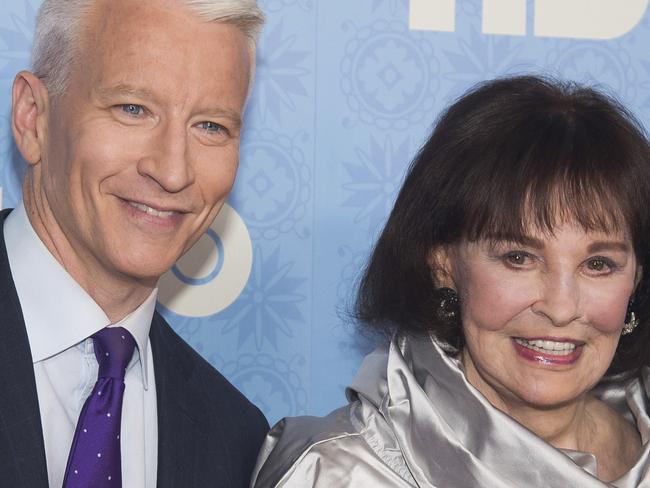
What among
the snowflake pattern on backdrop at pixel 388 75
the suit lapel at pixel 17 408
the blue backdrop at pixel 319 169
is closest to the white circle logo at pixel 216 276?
the blue backdrop at pixel 319 169

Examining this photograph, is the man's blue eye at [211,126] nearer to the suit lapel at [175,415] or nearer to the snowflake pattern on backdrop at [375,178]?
the suit lapel at [175,415]

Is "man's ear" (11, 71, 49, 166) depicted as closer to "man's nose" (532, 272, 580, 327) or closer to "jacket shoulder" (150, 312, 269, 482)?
"jacket shoulder" (150, 312, 269, 482)

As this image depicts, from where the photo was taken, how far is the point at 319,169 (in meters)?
2.65

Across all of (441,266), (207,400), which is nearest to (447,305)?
(441,266)

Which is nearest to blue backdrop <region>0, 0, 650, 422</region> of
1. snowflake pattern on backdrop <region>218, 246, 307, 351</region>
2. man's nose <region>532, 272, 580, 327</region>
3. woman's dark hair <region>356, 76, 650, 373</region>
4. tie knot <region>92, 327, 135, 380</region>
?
snowflake pattern on backdrop <region>218, 246, 307, 351</region>

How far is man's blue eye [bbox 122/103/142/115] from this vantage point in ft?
6.59

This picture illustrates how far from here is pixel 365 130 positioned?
2.67 metres

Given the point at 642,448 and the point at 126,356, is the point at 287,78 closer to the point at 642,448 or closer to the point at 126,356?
the point at 126,356

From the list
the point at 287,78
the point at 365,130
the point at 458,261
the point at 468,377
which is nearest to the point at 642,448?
the point at 468,377

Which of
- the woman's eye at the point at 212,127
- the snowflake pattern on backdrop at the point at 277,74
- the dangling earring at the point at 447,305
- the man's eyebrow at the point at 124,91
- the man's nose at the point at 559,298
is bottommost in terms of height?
the dangling earring at the point at 447,305

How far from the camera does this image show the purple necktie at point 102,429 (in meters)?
1.88

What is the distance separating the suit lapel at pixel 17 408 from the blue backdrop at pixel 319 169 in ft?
2.48

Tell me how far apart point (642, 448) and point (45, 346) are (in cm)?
111

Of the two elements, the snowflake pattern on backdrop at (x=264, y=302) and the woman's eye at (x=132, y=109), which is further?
the snowflake pattern on backdrop at (x=264, y=302)
